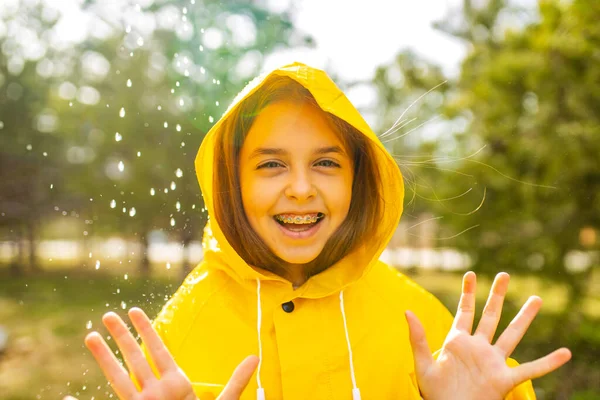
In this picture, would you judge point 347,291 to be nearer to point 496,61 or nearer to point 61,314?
point 496,61

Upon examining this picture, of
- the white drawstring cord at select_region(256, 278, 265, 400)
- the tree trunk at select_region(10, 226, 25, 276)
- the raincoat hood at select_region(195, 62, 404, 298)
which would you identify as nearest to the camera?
the white drawstring cord at select_region(256, 278, 265, 400)

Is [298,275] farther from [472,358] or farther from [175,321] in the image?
[472,358]

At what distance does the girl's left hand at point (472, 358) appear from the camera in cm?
143

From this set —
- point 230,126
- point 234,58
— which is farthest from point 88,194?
point 230,126

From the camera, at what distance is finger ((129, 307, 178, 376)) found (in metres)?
1.33

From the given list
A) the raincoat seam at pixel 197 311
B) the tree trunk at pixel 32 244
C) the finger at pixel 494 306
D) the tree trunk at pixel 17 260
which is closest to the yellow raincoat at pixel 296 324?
the raincoat seam at pixel 197 311

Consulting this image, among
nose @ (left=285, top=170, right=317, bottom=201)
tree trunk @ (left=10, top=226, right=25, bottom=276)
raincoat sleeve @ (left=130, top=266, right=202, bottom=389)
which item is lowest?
raincoat sleeve @ (left=130, top=266, right=202, bottom=389)

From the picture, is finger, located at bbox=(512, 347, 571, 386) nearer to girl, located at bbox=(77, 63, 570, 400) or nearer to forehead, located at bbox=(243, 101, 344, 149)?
girl, located at bbox=(77, 63, 570, 400)

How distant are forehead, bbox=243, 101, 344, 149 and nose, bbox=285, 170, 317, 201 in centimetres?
8

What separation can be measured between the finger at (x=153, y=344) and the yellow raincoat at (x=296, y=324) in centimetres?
29

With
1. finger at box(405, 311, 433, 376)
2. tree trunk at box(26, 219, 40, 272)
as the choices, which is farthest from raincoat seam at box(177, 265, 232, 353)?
tree trunk at box(26, 219, 40, 272)

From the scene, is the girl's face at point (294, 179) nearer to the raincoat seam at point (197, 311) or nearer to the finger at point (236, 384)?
the raincoat seam at point (197, 311)

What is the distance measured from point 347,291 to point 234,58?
324 centimetres

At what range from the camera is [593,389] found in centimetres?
443
